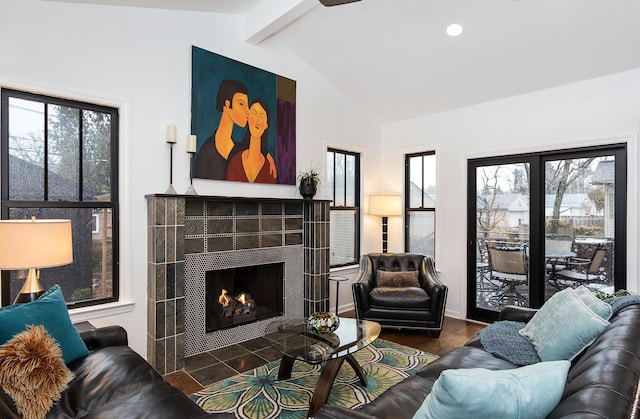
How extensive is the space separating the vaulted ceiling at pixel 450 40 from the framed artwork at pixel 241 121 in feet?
1.45

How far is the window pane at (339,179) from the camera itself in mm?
4949

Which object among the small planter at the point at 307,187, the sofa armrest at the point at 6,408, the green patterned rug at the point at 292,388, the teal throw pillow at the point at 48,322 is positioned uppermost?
the small planter at the point at 307,187

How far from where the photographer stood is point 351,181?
5.16 metres

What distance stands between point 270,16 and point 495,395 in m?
3.43

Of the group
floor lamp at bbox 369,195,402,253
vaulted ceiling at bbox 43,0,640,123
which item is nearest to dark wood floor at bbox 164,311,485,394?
floor lamp at bbox 369,195,402,253

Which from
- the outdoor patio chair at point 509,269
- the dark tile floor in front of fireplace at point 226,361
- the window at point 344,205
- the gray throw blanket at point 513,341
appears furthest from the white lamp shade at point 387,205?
the gray throw blanket at point 513,341

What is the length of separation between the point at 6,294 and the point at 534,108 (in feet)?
17.0

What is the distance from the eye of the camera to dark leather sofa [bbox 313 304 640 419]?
105 cm

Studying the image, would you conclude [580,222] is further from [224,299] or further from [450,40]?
[224,299]

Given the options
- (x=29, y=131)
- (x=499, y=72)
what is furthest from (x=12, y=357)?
(x=499, y=72)

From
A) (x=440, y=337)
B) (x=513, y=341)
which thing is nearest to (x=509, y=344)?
(x=513, y=341)

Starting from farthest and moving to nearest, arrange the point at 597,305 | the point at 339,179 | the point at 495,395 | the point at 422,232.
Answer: the point at 422,232
the point at 339,179
the point at 597,305
the point at 495,395

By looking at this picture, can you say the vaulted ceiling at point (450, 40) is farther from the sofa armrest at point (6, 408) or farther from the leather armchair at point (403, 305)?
the sofa armrest at point (6, 408)

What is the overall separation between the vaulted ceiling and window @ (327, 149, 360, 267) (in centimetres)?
104
